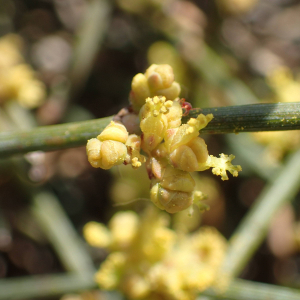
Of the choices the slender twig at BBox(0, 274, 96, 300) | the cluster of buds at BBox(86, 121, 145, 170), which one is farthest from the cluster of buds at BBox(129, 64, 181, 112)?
the slender twig at BBox(0, 274, 96, 300)

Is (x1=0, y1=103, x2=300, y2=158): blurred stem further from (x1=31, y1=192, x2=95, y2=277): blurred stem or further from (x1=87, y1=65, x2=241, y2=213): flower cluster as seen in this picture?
(x1=31, y1=192, x2=95, y2=277): blurred stem

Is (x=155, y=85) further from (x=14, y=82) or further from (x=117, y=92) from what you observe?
(x=117, y=92)

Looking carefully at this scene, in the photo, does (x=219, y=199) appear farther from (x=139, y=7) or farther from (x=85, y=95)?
(x=139, y=7)

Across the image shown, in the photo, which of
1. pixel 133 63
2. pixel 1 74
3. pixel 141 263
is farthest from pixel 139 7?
pixel 141 263

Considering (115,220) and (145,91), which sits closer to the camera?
(145,91)

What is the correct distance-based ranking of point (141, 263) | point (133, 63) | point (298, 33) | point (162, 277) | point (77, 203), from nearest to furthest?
point (162, 277) < point (141, 263) < point (77, 203) < point (133, 63) < point (298, 33)

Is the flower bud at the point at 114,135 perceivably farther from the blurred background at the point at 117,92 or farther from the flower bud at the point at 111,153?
the blurred background at the point at 117,92
